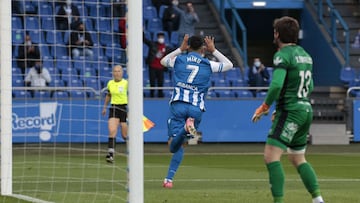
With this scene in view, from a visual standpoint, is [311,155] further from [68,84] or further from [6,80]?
[6,80]

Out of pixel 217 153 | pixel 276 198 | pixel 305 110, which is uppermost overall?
pixel 305 110

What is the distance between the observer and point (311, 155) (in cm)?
2397

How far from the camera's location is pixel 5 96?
13.8m

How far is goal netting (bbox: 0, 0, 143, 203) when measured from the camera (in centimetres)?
1391

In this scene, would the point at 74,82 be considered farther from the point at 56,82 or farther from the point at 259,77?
the point at 259,77

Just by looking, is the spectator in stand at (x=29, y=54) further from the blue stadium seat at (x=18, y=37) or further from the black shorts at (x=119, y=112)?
the black shorts at (x=119, y=112)

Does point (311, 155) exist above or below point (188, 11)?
below

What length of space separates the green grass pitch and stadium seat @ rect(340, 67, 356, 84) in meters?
4.97

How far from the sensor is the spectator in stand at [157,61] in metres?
29.2

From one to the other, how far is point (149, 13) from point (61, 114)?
666 cm

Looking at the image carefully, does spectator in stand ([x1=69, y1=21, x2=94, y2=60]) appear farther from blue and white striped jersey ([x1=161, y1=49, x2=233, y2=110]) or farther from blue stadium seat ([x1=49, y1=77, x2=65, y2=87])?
blue and white striped jersey ([x1=161, y1=49, x2=233, y2=110])

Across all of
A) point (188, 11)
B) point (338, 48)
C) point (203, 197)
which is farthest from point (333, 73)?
point (203, 197)

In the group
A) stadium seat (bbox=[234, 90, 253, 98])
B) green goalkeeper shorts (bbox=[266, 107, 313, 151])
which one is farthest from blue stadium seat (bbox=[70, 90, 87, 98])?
green goalkeeper shorts (bbox=[266, 107, 313, 151])

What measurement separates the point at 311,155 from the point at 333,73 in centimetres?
1019
